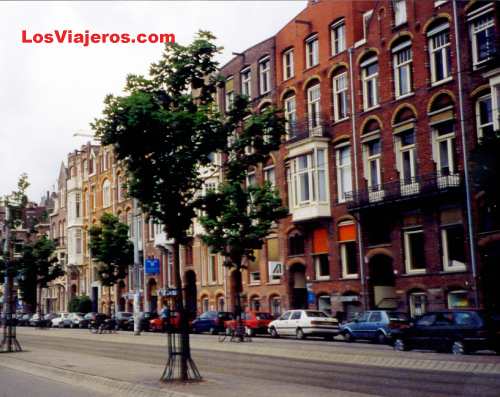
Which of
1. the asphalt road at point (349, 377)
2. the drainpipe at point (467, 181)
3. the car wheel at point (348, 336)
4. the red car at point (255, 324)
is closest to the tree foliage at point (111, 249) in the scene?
the red car at point (255, 324)

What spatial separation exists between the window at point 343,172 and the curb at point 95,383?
907 inches

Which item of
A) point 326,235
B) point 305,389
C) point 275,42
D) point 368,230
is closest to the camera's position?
point 305,389

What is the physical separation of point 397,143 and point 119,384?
81.8 ft

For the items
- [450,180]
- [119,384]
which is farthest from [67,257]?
[119,384]

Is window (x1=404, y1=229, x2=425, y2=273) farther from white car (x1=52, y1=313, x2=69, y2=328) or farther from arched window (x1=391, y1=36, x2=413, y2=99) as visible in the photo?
white car (x1=52, y1=313, x2=69, y2=328)

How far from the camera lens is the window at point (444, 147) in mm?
33688

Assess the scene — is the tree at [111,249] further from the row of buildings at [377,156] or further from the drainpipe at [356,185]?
the drainpipe at [356,185]

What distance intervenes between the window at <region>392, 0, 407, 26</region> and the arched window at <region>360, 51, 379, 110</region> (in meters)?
2.22

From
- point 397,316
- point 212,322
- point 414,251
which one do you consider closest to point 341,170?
point 414,251

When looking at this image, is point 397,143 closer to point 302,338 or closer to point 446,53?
point 446,53

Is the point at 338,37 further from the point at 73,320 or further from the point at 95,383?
the point at 73,320

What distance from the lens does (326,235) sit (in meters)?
42.3

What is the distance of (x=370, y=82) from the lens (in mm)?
39750

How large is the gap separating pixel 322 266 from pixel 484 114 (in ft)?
47.3
